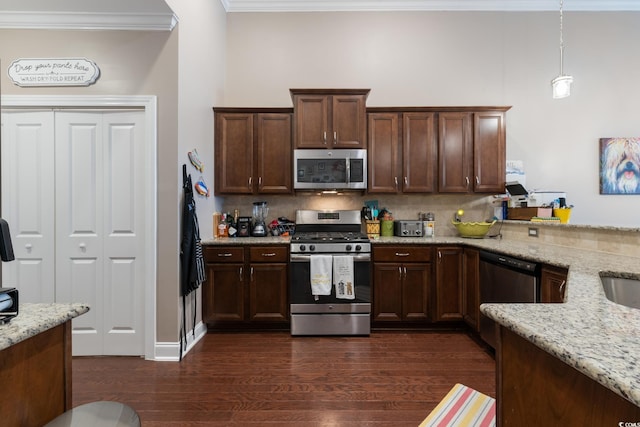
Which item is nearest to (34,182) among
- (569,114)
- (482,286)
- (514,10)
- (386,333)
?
(386,333)

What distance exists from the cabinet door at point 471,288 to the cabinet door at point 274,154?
209cm

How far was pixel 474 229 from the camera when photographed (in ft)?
10.7

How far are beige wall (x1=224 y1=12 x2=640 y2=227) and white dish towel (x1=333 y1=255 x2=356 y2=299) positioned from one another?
1.49 metres

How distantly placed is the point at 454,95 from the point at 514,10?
1.32 metres

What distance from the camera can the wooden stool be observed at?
33.8 inches

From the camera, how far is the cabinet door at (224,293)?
2930 millimetres

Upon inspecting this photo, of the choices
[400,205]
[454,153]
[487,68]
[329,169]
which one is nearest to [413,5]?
[487,68]

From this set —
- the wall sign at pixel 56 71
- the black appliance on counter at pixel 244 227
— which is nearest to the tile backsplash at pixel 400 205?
the black appliance on counter at pixel 244 227

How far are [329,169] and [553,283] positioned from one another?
222cm

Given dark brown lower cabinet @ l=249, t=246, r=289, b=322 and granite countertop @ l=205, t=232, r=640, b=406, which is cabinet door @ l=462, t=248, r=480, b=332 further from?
dark brown lower cabinet @ l=249, t=246, r=289, b=322

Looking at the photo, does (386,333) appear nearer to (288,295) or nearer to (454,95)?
(288,295)

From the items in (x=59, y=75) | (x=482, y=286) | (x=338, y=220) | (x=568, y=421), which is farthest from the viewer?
(x=338, y=220)

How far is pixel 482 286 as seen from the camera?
106 inches

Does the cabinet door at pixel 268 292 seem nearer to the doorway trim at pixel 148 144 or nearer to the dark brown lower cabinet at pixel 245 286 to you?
the dark brown lower cabinet at pixel 245 286
